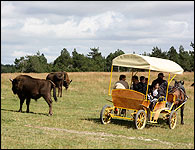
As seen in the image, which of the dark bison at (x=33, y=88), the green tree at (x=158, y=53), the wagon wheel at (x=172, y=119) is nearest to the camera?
the wagon wheel at (x=172, y=119)

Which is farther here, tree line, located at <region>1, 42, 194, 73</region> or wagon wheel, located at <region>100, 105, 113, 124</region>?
tree line, located at <region>1, 42, 194, 73</region>

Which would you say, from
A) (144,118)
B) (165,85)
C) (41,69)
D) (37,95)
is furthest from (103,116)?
(41,69)

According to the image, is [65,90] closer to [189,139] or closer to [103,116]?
[103,116]

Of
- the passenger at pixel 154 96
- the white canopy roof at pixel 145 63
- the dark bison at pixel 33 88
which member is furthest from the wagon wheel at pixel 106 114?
the dark bison at pixel 33 88

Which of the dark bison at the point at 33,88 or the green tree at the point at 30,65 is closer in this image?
the dark bison at the point at 33,88

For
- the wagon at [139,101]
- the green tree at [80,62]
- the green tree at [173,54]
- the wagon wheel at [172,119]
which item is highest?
the green tree at [173,54]

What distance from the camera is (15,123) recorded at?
41.7 ft

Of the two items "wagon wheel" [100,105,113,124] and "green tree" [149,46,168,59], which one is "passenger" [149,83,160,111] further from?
"green tree" [149,46,168,59]

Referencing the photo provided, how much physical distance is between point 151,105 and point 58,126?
379cm

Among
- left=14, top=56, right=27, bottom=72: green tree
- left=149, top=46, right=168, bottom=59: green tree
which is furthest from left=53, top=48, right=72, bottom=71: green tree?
left=149, top=46, right=168, bottom=59: green tree

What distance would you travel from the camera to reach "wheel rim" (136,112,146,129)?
1306 cm

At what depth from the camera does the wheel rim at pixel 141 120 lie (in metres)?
13.1

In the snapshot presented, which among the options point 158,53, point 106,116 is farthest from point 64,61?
point 106,116

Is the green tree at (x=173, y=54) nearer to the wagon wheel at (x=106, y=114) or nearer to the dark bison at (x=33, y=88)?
the dark bison at (x=33, y=88)
